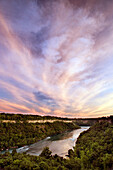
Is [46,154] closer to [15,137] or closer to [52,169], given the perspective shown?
[52,169]

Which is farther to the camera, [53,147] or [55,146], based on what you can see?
[55,146]

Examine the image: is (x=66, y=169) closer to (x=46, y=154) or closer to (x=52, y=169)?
(x=52, y=169)

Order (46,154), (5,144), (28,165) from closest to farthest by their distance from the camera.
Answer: (28,165)
(46,154)
(5,144)

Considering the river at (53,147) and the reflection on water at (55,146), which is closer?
the river at (53,147)

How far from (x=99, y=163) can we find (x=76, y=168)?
3668mm

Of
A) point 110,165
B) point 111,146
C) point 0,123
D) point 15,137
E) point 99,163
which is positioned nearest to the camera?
point 110,165

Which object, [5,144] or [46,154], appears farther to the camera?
[5,144]

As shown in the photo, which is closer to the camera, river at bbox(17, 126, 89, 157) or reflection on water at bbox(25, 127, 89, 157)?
river at bbox(17, 126, 89, 157)

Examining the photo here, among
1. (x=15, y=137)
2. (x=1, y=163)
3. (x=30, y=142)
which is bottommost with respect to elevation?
(x=30, y=142)

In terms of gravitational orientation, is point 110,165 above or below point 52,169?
above

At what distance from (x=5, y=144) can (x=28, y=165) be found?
135 feet

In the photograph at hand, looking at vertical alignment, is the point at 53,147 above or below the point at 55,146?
above

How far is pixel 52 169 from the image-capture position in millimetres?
16234

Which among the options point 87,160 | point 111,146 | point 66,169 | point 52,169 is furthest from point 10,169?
point 111,146
